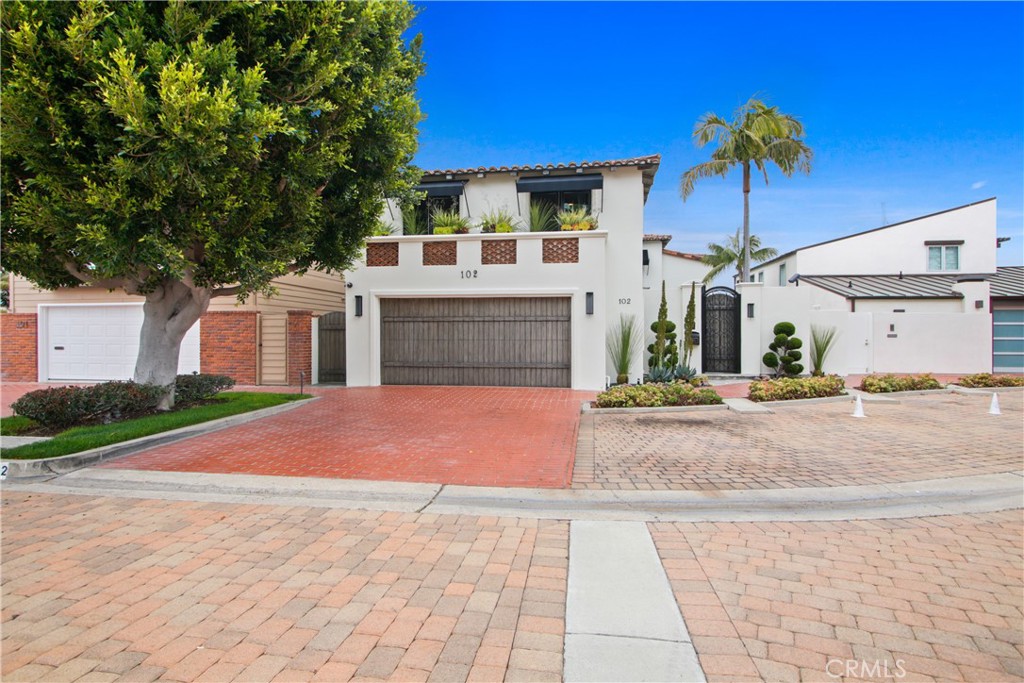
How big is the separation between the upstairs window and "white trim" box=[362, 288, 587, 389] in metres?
21.6

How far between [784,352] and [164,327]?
16.1 metres

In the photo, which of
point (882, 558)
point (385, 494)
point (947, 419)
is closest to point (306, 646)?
point (385, 494)

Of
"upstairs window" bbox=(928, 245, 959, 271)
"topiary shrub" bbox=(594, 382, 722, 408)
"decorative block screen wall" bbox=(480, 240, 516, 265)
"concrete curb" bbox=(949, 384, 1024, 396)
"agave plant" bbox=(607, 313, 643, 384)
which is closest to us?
"topiary shrub" bbox=(594, 382, 722, 408)

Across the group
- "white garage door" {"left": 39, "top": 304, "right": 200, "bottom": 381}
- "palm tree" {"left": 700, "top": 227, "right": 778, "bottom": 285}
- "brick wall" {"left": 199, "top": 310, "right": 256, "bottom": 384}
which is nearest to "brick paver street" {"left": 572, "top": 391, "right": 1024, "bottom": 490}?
"brick wall" {"left": 199, "top": 310, "right": 256, "bottom": 384}

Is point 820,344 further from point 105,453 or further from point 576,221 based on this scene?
point 105,453

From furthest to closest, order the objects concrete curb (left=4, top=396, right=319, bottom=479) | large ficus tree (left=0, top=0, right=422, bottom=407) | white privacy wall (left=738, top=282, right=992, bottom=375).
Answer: white privacy wall (left=738, top=282, right=992, bottom=375) < large ficus tree (left=0, top=0, right=422, bottom=407) < concrete curb (left=4, top=396, right=319, bottom=479)

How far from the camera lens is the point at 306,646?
290 cm

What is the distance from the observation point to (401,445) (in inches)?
299

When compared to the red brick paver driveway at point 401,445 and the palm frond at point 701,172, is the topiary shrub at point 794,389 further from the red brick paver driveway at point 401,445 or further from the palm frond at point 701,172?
the palm frond at point 701,172

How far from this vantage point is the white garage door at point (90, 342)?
1625cm

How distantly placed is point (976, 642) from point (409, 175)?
9.78 m

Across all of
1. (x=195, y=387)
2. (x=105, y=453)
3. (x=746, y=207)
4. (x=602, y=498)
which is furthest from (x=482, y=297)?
(x=746, y=207)

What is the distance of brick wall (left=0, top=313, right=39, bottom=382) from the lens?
55.0ft

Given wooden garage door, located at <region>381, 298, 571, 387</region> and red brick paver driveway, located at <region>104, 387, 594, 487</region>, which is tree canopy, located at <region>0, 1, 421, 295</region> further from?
wooden garage door, located at <region>381, 298, 571, 387</region>
